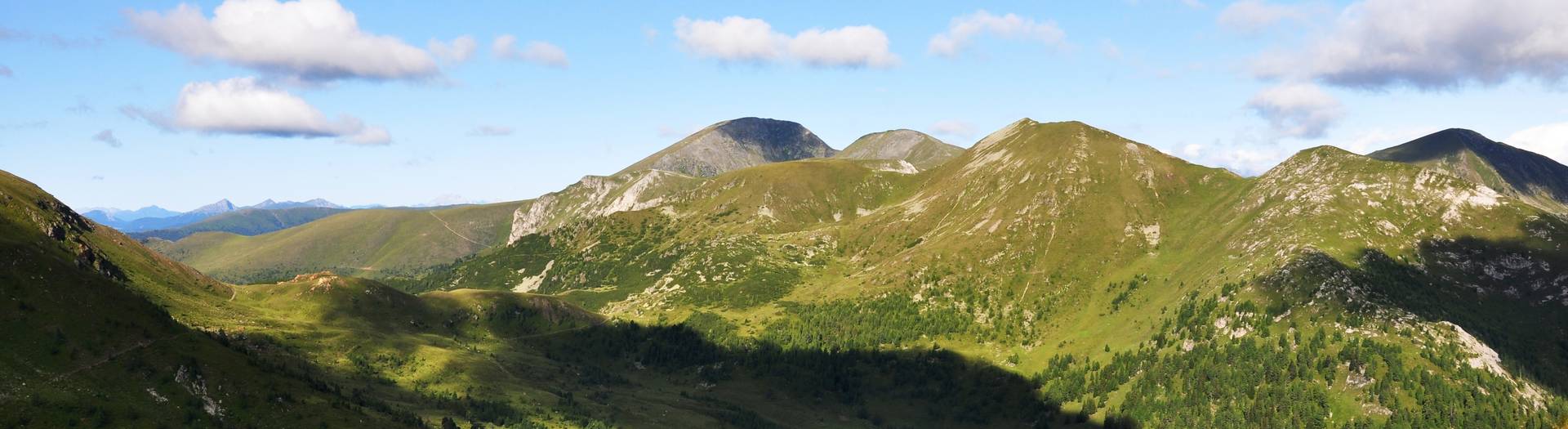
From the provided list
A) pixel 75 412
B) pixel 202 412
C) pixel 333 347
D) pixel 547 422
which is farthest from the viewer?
pixel 333 347

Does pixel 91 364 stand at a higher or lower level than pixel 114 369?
higher

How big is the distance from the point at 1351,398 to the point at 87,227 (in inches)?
10911

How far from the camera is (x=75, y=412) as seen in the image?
263 ft

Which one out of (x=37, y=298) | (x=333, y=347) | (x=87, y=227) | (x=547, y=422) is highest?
(x=87, y=227)

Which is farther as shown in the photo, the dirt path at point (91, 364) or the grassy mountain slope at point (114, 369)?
the grassy mountain slope at point (114, 369)

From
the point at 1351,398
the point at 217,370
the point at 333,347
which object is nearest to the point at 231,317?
the point at 333,347

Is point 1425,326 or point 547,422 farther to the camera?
point 1425,326

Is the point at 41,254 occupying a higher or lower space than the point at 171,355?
higher

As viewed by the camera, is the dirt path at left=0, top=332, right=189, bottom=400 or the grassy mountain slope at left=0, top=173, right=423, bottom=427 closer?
the dirt path at left=0, top=332, right=189, bottom=400

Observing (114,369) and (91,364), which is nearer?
(91,364)

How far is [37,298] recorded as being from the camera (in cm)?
9381

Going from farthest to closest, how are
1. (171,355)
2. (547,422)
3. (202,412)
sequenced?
(547,422)
(171,355)
(202,412)

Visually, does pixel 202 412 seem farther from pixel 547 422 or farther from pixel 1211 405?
pixel 1211 405

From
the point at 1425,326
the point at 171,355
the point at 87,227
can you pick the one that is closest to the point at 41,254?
the point at 171,355
